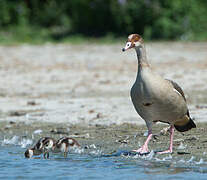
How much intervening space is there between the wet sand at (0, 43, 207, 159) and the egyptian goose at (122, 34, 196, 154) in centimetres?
62

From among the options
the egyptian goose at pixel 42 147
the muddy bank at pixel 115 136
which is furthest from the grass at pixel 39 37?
the egyptian goose at pixel 42 147

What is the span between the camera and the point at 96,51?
66.5 ft

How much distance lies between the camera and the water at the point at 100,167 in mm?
7312

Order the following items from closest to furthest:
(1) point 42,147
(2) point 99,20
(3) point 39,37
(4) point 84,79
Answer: (1) point 42,147 < (4) point 84,79 < (3) point 39,37 < (2) point 99,20

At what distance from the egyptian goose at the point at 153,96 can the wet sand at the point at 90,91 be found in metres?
0.62

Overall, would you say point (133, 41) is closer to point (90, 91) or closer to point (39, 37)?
point (90, 91)

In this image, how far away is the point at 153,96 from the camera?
7.52 m

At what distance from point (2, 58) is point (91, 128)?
9.61m

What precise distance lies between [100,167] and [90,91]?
6.17 m

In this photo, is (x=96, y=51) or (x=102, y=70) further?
(x=96, y=51)

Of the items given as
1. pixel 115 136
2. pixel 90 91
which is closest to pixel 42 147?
pixel 115 136

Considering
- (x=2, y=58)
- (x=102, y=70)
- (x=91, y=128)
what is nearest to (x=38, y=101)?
(x=91, y=128)

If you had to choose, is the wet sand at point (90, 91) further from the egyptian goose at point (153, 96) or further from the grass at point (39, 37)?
the grass at point (39, 37)

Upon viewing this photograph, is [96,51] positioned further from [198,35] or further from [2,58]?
[198,35]
